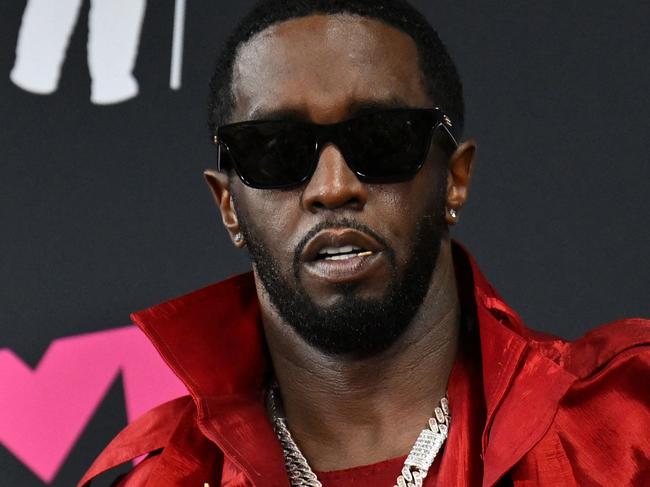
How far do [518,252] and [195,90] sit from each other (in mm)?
536

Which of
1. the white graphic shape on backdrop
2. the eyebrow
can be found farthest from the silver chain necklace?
the white graphic shape on backdrop

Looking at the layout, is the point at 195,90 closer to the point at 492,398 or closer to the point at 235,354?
the point at 235,354

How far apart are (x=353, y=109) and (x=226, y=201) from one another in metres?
0.24

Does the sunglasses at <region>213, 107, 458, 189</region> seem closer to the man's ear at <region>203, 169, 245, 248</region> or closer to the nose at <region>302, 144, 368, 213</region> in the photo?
the nose at <region>302, 144, 368, 213</region>

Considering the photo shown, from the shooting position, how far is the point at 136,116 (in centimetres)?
185

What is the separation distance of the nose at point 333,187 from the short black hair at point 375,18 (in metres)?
0.16

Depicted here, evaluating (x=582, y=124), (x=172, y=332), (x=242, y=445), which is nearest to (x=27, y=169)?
(x=172, y=332)

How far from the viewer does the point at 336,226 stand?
1.30 m

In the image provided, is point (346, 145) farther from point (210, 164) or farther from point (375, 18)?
point (210, 164)

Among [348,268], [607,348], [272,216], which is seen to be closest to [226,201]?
[272,216]

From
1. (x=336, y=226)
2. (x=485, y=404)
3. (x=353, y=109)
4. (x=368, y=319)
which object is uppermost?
(x=353, y=109)

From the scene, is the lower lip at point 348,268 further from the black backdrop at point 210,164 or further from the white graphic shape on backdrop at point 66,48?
the white graphic shape on backdrop at point 66,48

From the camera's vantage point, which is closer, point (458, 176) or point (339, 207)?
point (339, 207)

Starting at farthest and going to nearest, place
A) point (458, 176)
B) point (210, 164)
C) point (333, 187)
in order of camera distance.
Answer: point (210, 164) → point (458, 176) → point (333, 187)
